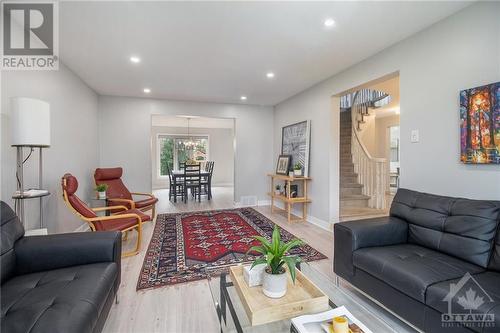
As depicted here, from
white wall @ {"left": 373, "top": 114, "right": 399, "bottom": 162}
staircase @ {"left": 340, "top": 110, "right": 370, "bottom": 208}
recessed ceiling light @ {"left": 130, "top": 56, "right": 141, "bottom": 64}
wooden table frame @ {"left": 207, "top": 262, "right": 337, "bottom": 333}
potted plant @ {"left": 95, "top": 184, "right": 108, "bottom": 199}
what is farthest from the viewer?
white wall @ {"left": 373, "top": 114, "right": 399, "bottom": 162}

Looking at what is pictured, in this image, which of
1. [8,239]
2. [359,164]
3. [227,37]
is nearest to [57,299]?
[8,239]

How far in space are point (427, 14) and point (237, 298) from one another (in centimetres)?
280

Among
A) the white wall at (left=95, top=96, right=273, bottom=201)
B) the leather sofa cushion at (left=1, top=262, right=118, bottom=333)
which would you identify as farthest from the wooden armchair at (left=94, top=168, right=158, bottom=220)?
the leather sofa cushion at (left=1, top=262, right=118, bottom=333)

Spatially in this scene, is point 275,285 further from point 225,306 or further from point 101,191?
point 101,191

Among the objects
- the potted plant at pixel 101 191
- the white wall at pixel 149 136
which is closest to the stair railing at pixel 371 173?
the white wall at pixel 149 136

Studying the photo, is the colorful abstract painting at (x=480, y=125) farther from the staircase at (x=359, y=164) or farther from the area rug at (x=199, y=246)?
the staircase at (x=359, y=164)

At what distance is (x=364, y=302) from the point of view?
6.17 ft

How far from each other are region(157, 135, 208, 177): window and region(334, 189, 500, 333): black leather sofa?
25.5ft

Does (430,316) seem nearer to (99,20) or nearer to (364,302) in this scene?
(364,302)

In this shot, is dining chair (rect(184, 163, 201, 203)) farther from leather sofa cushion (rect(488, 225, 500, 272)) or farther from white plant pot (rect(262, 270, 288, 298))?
leather sofa cushion (rect(488, 225, 500, 272))

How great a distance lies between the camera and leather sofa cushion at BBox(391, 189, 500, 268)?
1.55 meters

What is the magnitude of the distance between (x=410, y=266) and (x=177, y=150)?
8.56 metres

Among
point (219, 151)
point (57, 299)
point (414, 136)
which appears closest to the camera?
point (57, 299)

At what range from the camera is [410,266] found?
152cm
